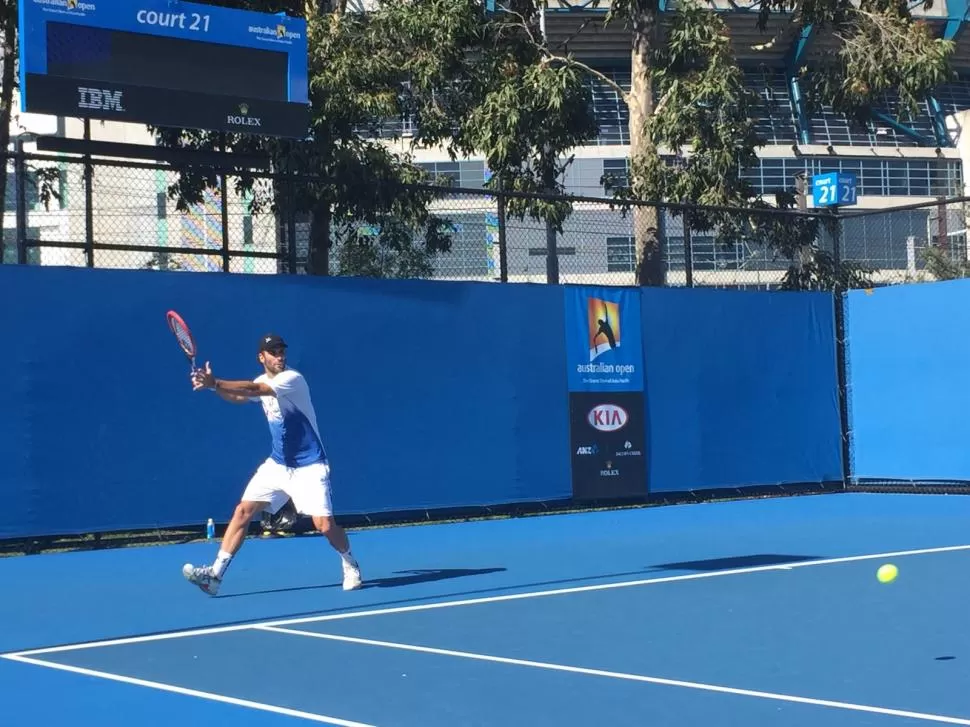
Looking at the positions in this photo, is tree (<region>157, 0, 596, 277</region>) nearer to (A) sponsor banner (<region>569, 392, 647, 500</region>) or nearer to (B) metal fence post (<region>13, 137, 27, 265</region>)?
(A) sponsor banner (<region>569, 392, 647, 500</region>)

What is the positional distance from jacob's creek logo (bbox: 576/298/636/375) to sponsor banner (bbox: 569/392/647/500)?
0.97 ft

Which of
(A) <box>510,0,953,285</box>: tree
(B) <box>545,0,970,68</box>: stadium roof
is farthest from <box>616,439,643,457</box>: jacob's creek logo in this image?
(B) <box>545,0,970,68</box>: stadium roof

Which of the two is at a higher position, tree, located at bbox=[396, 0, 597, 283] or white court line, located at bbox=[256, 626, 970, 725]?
tree, located at bbox=[396, 0, 597, 283]

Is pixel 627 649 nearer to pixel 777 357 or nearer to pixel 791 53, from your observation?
pixel 777 357

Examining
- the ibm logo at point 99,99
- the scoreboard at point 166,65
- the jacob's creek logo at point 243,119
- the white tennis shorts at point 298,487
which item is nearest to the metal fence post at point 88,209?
the ibm logo at point 99,99

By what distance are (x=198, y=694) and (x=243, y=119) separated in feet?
28.2

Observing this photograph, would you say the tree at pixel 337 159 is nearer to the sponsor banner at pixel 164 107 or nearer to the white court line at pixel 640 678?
the sponsor banner at pixel 164 107

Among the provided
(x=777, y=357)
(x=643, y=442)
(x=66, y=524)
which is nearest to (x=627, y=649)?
(x=66, y=524)

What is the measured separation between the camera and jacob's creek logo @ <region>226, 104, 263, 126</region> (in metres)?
14.1

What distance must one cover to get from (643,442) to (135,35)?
7.55m

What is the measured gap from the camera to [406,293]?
51.4 ft

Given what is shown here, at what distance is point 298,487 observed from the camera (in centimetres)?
1029

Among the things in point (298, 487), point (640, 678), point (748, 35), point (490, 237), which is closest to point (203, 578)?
point (298, 487)

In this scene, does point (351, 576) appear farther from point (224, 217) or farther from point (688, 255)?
point (688, 255)
